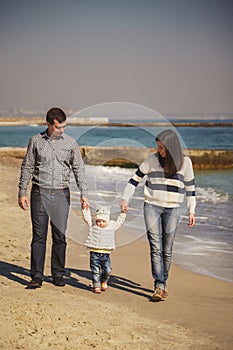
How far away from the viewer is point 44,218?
6.67 metres

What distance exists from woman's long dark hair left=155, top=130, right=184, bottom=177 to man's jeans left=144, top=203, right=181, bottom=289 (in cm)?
41

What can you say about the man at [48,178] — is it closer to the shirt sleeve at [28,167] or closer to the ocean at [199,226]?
the shirt sleeve at [28,167]

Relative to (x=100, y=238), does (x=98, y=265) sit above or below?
below

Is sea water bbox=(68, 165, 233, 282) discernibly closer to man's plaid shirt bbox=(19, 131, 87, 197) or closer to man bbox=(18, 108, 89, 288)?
man bbox=(18, 108, 89, 288)

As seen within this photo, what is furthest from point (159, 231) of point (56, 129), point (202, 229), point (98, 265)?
point (202, 229)

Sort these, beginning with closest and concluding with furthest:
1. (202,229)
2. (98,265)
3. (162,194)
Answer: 1. (162,194)
2. (98,265)
3. (202,229)

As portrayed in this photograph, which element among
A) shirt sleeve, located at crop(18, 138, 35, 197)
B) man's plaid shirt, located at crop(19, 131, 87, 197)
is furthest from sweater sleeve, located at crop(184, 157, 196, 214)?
shirt sleeve, located at crop(18, 138, 35, 197)

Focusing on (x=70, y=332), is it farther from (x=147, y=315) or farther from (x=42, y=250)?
(x=42, y=250)

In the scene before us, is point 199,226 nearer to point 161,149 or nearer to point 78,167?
point 78,167

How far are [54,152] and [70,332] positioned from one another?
2.13m

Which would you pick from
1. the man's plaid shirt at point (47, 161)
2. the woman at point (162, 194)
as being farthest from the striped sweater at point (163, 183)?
the man's plaid shirt at point (47, 161)

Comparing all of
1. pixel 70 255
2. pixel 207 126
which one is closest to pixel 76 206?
pixel 70 255

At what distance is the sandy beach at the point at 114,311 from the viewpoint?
16.7 ft

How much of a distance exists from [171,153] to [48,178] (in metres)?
1.36
